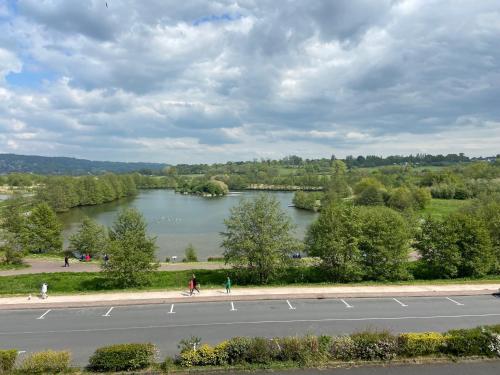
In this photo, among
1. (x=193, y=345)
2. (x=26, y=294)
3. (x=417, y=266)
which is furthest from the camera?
(x=417, y=266)

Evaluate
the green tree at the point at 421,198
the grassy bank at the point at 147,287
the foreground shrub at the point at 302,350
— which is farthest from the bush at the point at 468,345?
the green tree at the point at 421,198

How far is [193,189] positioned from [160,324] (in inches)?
6277

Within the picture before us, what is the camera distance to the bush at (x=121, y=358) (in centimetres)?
1326

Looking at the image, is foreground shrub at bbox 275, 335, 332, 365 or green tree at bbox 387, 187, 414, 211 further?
green tree at bbox 387, 187, 414, 211

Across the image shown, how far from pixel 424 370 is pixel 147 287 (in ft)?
58.4

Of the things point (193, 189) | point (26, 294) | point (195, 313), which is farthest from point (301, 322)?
point (193, 189)

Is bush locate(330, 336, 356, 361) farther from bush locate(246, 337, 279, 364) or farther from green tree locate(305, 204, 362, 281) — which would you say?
green tree locate(305, 204, 362, 281)

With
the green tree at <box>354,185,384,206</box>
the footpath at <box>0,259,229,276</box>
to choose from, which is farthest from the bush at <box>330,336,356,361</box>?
the green tree at <box>354,185,384,206</box>

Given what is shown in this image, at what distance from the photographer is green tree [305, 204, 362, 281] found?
2833 centimetres

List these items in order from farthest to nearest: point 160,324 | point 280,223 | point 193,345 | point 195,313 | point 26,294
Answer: point 280,223
point 26,294
point 195,313
point 160,324
point 193,345

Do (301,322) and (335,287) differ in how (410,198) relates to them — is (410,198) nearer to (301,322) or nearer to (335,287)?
(335,287)

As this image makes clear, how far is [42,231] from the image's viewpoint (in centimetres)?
4741

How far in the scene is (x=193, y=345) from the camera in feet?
46.0

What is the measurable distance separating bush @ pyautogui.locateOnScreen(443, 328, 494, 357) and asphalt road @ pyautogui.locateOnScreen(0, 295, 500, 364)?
3483mm
